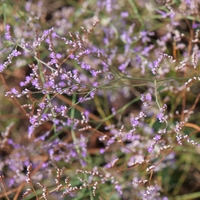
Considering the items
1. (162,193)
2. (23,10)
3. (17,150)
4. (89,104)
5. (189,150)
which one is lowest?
(162,193)

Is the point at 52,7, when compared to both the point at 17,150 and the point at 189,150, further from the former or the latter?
the point at 189,150

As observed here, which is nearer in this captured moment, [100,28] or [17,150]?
[17,150]

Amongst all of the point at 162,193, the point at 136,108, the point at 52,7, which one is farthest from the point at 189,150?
the point at 52,7

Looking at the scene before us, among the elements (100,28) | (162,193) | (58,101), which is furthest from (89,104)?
(162,193)

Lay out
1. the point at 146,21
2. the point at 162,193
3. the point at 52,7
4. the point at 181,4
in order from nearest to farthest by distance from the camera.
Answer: the point at 181,4
the point at 162,193
the point at 146,21
the point at 52,7

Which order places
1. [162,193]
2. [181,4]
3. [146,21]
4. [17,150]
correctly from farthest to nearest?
[146,21]
[162,193]
[17,150]
[181,4]

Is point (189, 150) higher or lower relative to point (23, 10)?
lower

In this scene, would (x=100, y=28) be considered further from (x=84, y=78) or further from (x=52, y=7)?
(x=52, y=7)

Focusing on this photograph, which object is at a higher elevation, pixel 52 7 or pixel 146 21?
pixel 52 7

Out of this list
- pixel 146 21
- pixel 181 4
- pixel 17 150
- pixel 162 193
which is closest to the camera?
pixel 181 4
